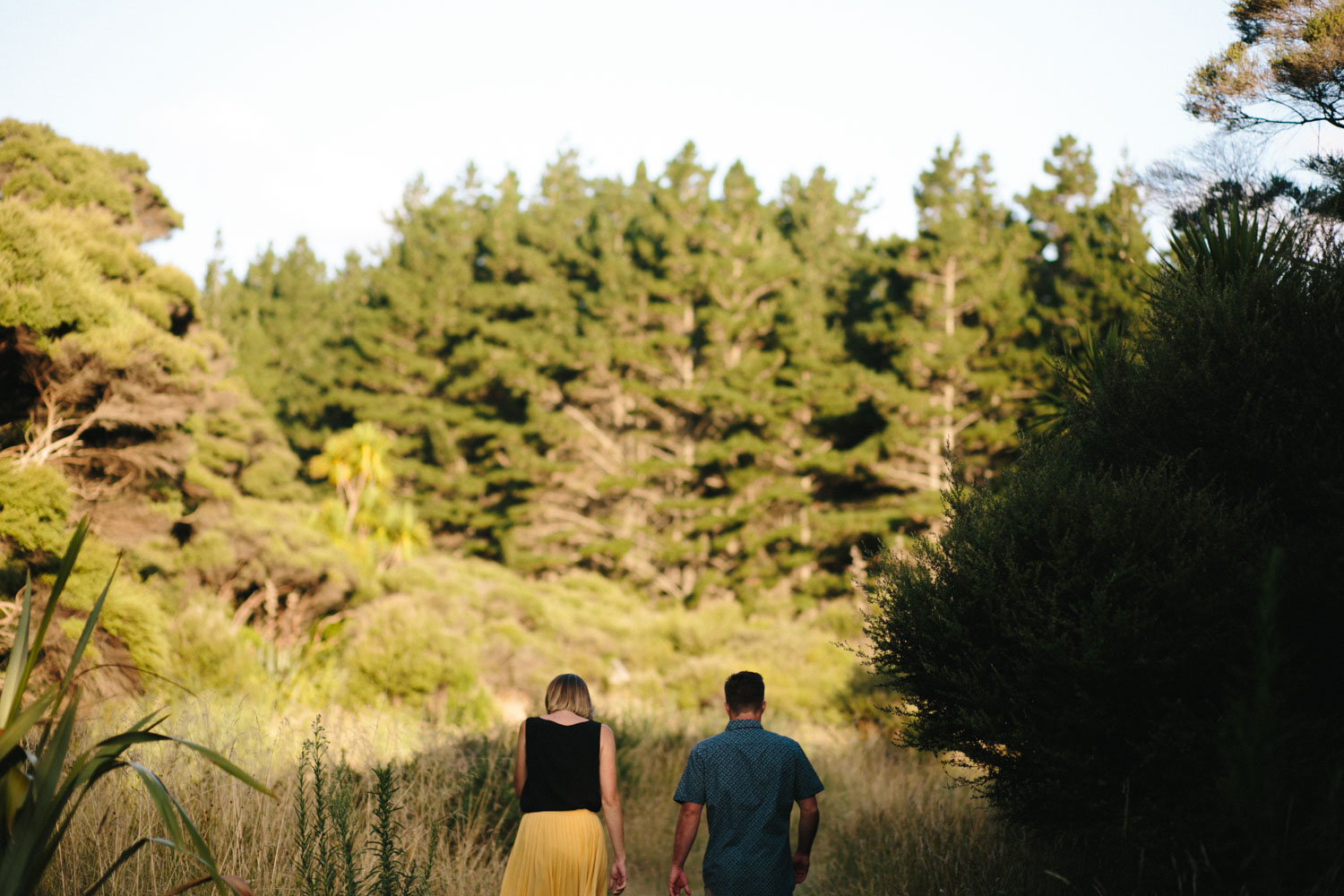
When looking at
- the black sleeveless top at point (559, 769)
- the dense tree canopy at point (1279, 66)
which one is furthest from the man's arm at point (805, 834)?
the dense tree canopy at point (1279, 66)

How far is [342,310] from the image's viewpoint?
1855 inches

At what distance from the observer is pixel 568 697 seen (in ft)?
14.9

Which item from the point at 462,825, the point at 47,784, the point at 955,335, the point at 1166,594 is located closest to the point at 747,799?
the point at 1166,594

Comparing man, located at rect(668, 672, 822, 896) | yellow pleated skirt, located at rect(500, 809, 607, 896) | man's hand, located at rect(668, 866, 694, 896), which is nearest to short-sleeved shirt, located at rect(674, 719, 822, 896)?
man, located at rect(668, 672, 822, 896)

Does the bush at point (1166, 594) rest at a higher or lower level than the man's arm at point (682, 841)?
higher

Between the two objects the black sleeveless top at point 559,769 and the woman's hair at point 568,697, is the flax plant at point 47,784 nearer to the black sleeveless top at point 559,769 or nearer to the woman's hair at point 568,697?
the black sleeveless top at point 559,769

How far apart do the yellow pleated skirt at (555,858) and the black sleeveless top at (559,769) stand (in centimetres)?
6

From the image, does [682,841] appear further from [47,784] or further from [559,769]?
[47,784]

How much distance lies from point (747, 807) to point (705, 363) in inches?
1211

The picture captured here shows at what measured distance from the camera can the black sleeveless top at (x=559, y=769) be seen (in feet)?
14.3

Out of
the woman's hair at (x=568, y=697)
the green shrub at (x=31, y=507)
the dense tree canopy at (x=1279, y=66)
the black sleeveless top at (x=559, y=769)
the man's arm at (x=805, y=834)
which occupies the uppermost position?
the dense tree canopy at (x=1279, y=66)

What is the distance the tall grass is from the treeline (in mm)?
19328

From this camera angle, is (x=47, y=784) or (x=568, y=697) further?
(x=568, y=697)

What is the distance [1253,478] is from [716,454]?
26.0 meters
